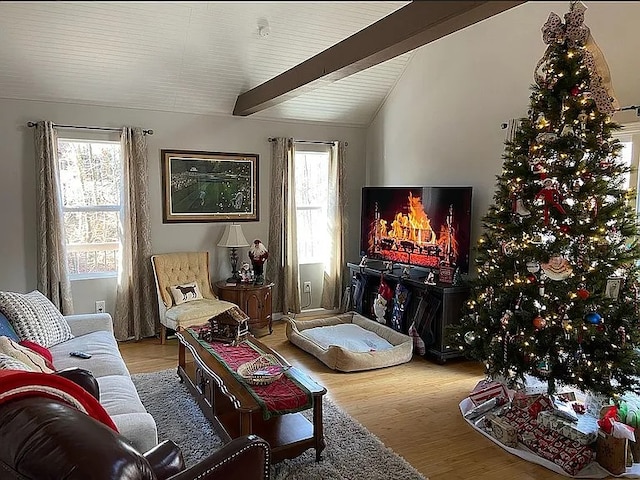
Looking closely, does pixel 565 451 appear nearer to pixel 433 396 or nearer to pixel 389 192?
pixel 433 396

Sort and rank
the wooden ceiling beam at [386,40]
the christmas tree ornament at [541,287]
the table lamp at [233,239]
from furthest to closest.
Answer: the table lamp at [233,239] → the christmas tree ornament at [541,287] → the wooden ceiling beam at [386,40]

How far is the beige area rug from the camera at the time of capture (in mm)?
2654

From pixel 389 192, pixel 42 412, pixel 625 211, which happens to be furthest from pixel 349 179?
pixel 42 412

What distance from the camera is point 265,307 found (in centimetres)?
519

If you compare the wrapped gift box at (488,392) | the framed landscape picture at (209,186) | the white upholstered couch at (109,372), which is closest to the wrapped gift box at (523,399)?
the wrapped gift box at (488,392)

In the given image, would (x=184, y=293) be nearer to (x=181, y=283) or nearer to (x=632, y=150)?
(x=181, y=283)

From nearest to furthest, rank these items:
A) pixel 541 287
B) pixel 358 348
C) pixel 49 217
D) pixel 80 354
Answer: pixel 541 287
pixel 80 354
pixel 358 348
pixel 49 217

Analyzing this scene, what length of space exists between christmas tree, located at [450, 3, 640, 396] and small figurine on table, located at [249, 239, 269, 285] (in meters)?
2.89

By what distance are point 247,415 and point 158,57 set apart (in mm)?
3348

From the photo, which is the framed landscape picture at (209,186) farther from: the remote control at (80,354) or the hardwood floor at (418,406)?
the remote control at (80,354)

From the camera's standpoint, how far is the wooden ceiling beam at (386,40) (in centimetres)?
213

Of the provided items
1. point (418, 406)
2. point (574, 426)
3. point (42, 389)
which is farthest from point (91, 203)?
point (574, 426)

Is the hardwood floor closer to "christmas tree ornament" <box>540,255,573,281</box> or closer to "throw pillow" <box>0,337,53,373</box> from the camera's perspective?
"christmas tree ornament" <box>540,255,573,281</box>

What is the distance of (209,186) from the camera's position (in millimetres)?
5332
